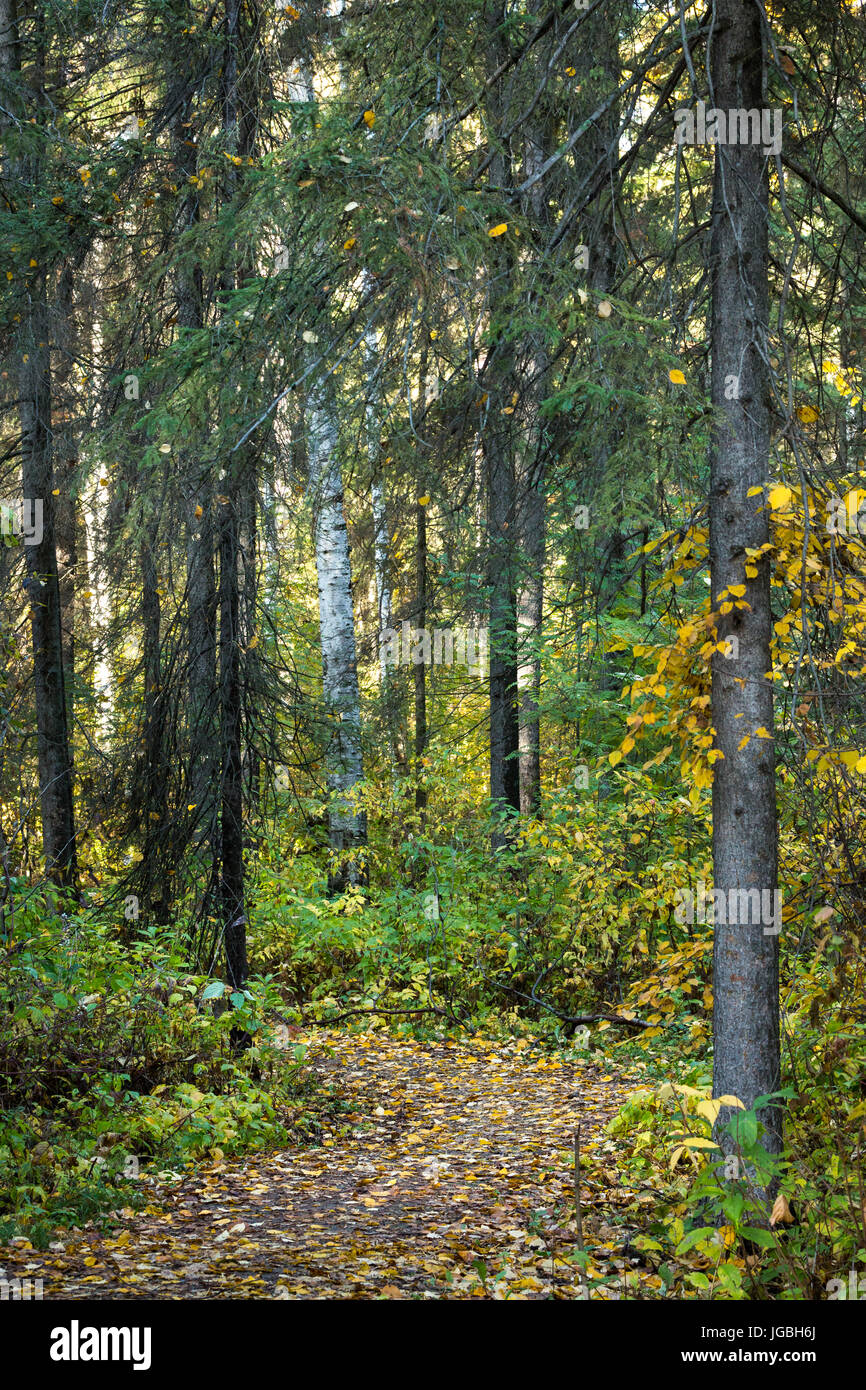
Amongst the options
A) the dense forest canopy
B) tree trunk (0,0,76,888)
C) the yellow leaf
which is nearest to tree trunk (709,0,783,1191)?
the dense forest canopy

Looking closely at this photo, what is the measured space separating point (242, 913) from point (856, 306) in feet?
17.3

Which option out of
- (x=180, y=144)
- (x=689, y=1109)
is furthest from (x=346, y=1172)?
(x=180, y=144)

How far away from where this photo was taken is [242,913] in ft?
24.2

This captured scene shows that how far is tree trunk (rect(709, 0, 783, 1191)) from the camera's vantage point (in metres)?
4.52

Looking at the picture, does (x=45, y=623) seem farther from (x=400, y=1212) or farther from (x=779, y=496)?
(x=779, y=496)

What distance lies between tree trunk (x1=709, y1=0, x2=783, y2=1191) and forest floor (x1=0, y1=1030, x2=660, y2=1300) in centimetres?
105

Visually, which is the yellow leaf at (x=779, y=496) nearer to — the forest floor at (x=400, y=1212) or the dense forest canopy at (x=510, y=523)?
the dense forest canopy at (x=510, y=523)

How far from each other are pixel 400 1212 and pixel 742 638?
10.9 feet

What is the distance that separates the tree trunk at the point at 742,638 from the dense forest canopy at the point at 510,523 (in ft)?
0.06

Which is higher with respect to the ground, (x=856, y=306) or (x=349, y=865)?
(x=856, y=306)

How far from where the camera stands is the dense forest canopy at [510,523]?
14.5ft

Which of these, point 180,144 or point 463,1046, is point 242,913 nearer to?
point 463,1046

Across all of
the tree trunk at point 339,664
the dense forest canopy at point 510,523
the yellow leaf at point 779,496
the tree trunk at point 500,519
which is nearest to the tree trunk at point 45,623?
the dense forest canopy at point 510,523

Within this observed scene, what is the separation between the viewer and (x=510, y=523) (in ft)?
22.2
